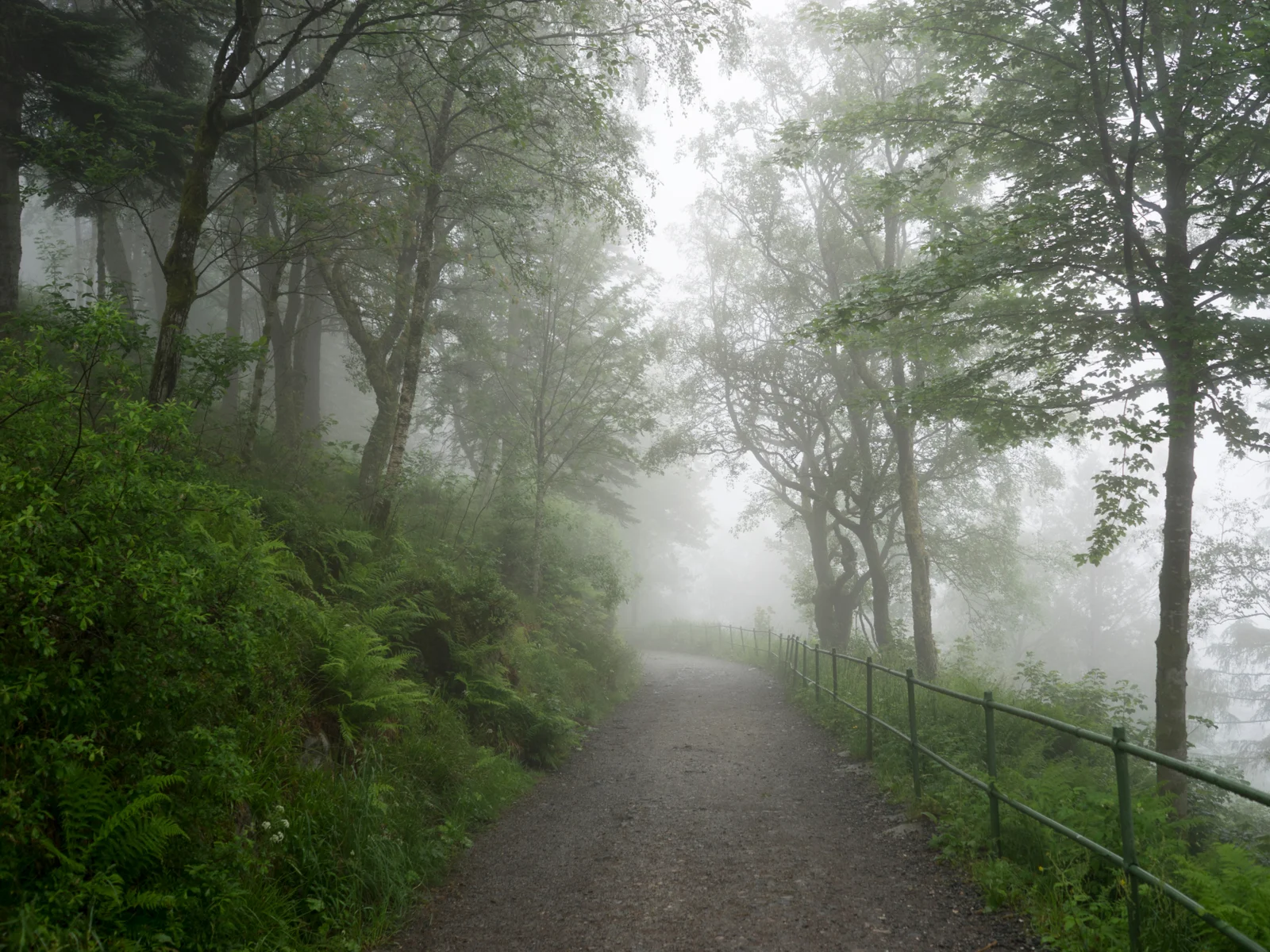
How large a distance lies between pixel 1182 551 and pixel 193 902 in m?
8.62

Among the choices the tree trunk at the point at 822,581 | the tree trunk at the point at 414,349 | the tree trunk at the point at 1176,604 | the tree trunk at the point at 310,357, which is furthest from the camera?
the tree trunk at the point at 822,581

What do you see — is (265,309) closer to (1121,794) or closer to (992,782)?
(992,782)

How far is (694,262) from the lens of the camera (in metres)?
22.7

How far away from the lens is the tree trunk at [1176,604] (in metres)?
7.26

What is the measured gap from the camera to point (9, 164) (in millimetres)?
8742

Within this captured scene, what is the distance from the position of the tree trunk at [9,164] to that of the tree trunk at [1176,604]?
505 inches

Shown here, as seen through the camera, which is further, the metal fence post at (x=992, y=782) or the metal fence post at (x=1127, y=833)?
the metal fence post at (x=992, y=782)

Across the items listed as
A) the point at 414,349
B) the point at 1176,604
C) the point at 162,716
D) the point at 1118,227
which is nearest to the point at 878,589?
the point at 1176,604

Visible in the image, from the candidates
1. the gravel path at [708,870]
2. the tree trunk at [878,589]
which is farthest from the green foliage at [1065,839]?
the tree trunk at [878,589]

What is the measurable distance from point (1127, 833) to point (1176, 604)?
4527mm

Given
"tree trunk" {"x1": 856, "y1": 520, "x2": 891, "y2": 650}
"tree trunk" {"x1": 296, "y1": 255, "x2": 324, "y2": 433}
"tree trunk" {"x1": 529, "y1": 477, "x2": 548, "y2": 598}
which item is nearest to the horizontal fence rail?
"tree trunk" {"x1": 529, "y1": 477, "x2": 548, "y2": 598}

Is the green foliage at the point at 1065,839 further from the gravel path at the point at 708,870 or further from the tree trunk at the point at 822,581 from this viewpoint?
the tree trunk at the point at 822,581

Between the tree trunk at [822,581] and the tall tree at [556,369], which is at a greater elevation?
the tall tree at [556,369]

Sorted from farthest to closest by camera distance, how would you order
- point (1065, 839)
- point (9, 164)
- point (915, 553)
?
point (915, 553) → point (9, 164) → point (1065, 839)
